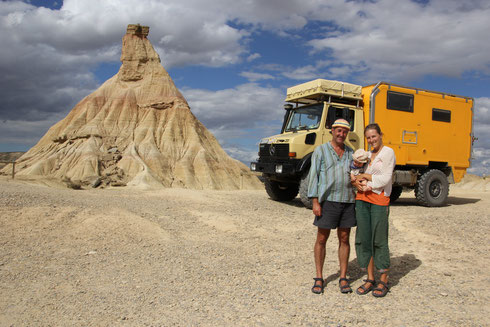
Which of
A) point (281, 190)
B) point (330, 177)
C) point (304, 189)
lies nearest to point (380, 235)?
point (330, 177)

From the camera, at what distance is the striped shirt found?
4.35 meters

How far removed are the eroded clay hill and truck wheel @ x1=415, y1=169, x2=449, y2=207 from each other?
23190 mm

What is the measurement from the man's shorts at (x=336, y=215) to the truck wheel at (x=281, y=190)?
311 inches

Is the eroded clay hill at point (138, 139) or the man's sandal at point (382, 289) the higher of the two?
the eroded clay hill at point (138, 139)

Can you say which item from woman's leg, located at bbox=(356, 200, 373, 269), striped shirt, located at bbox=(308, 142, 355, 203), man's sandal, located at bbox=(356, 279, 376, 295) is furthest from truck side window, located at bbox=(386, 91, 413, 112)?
man's sandal, located at bbox=(356, 279, 376, 295)

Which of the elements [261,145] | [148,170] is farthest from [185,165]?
[261,145]

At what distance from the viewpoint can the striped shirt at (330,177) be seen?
4352 mm

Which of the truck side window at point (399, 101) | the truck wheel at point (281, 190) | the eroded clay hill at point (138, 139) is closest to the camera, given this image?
the truck side window at point (399, 101)

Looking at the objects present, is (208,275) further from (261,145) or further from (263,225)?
(261,145)

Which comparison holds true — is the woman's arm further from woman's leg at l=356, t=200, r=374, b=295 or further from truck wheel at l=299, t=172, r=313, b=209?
truck wheel at l=299, t=172, r=313, b=209

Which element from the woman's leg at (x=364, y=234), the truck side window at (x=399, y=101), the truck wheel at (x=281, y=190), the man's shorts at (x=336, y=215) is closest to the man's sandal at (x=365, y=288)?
the woman's leg at (x=364, y=234)

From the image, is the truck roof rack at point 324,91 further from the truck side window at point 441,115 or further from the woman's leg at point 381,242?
the woman's leg at point 381,242

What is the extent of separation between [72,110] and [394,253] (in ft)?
134

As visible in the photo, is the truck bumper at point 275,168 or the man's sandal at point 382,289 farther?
the truck bumper at point 275,168
